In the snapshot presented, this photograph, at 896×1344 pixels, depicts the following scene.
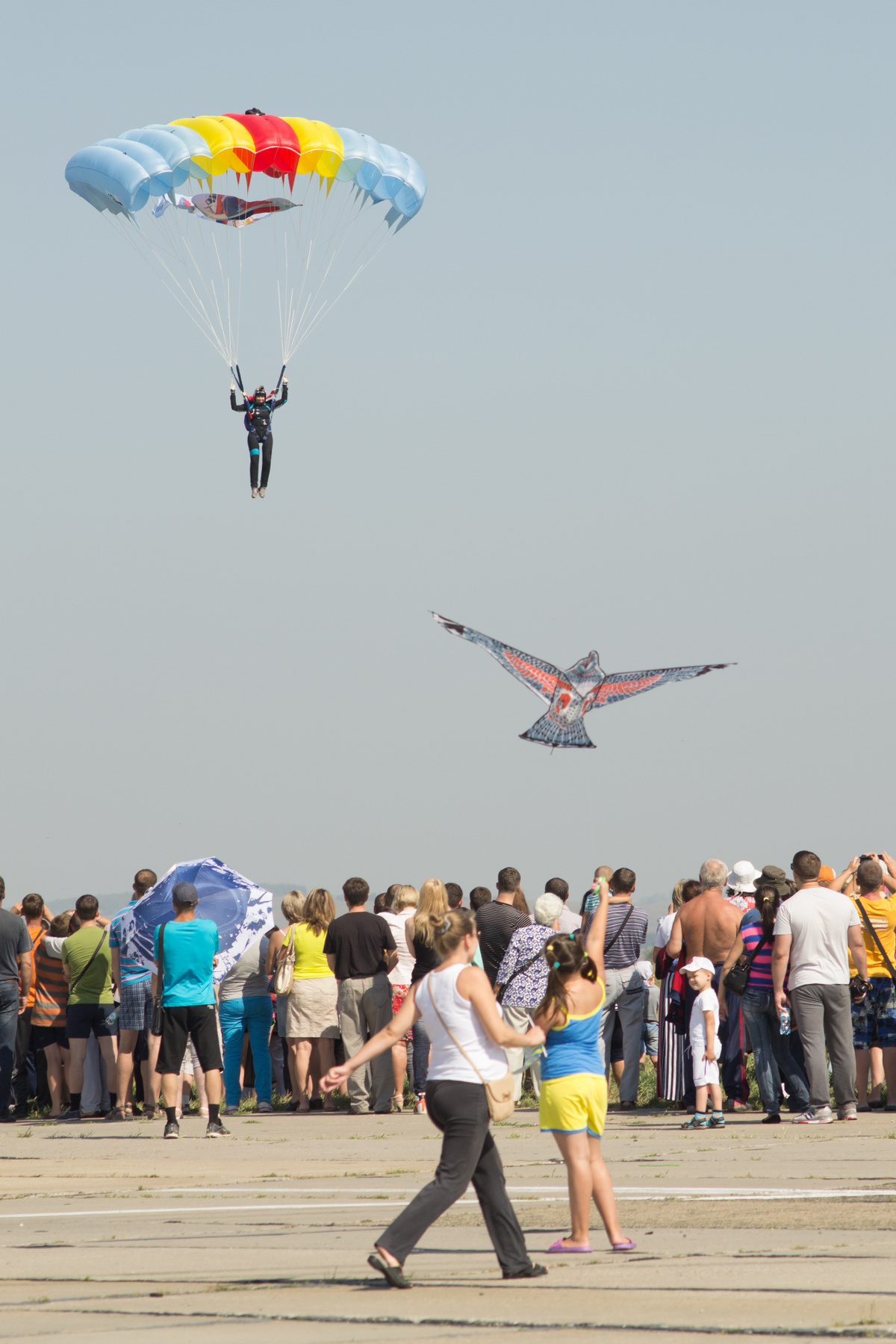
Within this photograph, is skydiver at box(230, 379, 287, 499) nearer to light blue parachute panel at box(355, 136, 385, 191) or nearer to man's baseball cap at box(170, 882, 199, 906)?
A: light blue parachute panel at box(355, 136, 385, 191)

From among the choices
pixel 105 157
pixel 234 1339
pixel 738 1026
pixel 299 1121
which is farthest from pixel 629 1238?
pixel 105 157

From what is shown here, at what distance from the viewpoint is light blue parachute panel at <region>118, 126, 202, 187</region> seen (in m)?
19.3

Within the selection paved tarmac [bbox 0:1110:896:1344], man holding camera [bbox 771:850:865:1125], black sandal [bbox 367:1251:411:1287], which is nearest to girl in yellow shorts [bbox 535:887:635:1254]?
paved tarmac [bbox 0:1110:896:1344]

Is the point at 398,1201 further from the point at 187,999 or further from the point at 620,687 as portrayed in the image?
the point at 620,687

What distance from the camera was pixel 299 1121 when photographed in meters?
12.4

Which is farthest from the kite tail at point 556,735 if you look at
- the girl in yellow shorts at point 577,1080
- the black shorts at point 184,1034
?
the girl in yellow shorts at point 577,1080

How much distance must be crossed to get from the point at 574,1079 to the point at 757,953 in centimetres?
519

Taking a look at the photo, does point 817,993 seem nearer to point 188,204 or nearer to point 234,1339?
point 234,1339

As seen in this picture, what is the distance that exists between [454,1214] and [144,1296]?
2567 millimetres

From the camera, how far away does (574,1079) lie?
651 centimetres

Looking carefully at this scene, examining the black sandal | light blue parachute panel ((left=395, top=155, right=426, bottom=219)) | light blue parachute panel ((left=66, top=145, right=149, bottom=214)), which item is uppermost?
light blue parachute panel ((left=395, top=155, right=426, bottom=219))

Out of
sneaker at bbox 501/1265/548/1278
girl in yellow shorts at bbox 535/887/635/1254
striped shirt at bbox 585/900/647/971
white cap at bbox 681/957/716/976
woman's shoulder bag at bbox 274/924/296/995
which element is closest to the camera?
sneaker at bbox 501/1265/548/1278

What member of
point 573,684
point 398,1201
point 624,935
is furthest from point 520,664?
point 398,1201

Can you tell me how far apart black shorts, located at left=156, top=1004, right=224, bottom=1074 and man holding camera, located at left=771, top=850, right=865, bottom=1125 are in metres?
3.80
